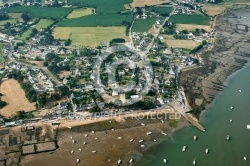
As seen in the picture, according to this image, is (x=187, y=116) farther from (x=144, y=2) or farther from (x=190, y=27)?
(x=144, y=2)

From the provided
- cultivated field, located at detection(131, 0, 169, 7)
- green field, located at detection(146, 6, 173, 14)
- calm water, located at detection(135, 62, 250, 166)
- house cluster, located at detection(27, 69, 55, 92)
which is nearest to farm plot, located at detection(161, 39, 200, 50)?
green field, located at detection(146, 6, 173, 14)

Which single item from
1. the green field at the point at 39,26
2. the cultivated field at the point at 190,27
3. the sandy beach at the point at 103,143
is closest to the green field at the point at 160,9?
the cultivated field at the point at 190,27

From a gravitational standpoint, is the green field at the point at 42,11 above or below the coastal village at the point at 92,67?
above

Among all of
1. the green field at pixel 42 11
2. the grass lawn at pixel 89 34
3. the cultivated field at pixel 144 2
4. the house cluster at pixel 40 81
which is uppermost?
the cultivated field at pixel 144 2

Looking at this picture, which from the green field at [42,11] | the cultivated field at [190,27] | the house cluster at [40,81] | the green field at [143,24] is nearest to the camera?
the house cluster at [40,81]

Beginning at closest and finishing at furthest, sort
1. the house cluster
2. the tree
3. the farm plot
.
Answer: the house cluster
the farm plot
the tree

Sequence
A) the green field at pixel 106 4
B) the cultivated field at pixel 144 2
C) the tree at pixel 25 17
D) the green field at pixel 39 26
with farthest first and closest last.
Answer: the cultivated field at pixel 144 2, the green field at pixel 106 4, the tree at pixel 25 17, the green field at pixel 39 26

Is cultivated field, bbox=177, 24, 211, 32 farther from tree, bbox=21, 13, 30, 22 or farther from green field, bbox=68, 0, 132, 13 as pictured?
tree, bbox=21, 13, 30, 22

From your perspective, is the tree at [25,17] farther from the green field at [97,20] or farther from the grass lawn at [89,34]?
the grass lawn at [89,34]

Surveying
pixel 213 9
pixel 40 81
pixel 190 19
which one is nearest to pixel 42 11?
pixel 190 19
